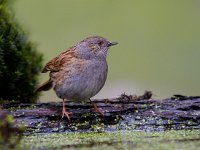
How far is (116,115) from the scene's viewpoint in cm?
930

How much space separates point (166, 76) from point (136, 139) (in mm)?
7495

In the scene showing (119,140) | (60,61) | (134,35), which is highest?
(134,35)

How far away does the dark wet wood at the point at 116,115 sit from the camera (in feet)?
29.7

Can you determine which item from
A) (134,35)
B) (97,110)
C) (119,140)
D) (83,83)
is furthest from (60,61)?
(134,35)

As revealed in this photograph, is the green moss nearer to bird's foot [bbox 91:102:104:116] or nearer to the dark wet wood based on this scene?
the dark wet wood

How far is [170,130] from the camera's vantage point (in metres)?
8.89

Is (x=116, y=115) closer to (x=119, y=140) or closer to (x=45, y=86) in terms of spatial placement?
(x=119, y=140)

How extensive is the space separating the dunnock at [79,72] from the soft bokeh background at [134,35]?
4.92 m

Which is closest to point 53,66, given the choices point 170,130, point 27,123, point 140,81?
point 27,123

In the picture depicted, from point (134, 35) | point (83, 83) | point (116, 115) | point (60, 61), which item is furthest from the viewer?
point (134, 35)

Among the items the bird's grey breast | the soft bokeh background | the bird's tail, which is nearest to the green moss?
the bird's grey breast

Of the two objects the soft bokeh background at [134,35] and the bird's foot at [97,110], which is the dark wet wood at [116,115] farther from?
the soft bokeh background at [134,35]

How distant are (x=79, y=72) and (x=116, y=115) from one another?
80 centimetres

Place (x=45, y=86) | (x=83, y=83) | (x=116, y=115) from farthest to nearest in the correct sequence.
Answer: (x=45, y=86) < (x=83, y=83) < (x=116, y=115)
